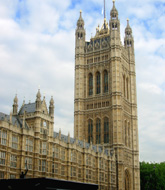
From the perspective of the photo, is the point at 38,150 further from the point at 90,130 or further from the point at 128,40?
the point at 128,40

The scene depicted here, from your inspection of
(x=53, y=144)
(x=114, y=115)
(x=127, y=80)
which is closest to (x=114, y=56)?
(x=127, y=80)

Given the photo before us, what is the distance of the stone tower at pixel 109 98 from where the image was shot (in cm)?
8781

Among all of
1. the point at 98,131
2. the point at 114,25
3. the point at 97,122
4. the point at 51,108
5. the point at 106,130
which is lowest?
the point at 98,131

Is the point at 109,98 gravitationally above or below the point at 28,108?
above

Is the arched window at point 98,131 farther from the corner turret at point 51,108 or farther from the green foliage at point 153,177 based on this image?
the corner turret at point 51,108

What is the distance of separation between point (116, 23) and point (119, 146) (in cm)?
3695

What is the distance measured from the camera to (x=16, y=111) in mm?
57438

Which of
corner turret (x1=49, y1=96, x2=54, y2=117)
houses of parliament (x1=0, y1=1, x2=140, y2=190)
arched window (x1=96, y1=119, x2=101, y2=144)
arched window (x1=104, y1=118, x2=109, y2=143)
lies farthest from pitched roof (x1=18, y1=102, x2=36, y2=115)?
arched window (x1=96, y1=119, x2=101, y2=144)

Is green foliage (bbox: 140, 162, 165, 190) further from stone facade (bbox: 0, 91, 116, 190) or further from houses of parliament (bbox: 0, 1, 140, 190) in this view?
stone facade (bbox: 0, 91, 116, 190)

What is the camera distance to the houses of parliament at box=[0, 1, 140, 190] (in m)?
55.7

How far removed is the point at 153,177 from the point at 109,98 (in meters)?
27.4

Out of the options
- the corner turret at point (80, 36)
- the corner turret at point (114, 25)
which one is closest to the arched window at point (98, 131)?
the corner turret at point (80, 36)

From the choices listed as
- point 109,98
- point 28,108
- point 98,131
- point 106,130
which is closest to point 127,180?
point 106,130

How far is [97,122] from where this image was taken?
91.9 meters
